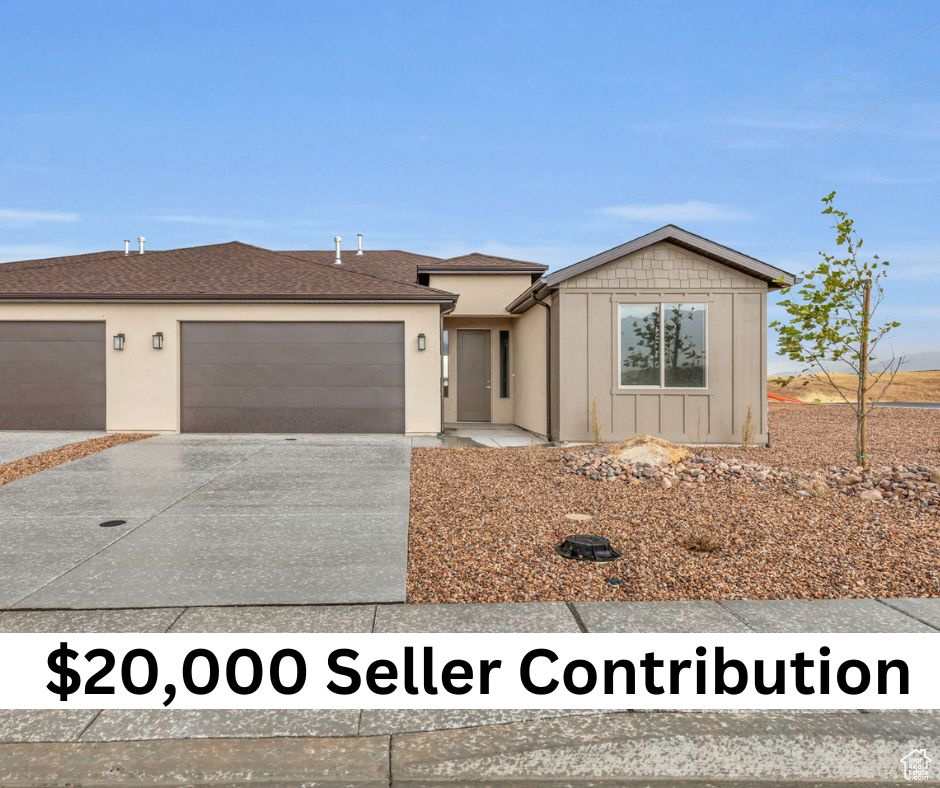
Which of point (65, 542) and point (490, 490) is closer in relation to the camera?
point (65, 542)

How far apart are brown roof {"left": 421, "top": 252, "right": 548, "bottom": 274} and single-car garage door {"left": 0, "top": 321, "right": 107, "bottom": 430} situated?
758cm

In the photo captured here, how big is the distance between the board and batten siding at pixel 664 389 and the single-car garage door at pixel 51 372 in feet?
30.7

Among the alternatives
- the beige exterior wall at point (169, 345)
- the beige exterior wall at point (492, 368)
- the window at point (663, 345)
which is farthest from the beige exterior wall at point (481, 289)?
the window at point (663, 345)

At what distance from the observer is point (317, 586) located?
423 cm

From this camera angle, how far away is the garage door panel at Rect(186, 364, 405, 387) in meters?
12.8

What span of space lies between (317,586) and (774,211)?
19753mm

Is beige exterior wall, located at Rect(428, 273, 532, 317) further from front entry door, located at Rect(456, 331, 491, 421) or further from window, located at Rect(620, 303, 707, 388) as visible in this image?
window, located at Rect(620, 303, 707, 388)

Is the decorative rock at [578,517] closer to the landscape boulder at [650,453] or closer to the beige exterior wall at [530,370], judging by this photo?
the landscape boulder at [650,453]

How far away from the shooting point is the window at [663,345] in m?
11.7

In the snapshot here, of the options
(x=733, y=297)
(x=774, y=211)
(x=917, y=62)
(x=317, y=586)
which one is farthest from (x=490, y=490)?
(x=917, y=62)

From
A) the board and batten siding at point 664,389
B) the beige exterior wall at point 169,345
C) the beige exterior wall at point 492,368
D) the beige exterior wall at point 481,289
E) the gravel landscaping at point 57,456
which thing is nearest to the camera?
the gravel landscaping at point 57,456

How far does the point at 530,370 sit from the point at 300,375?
4.91m

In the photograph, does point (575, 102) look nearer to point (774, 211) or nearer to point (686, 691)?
point (774, 211)

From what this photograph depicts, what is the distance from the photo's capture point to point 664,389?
11.7 m
